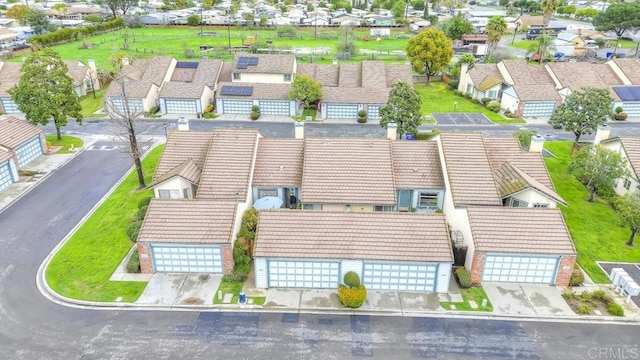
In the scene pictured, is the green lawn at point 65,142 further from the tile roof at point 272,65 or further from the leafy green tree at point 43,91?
the tile roof at point 272,65

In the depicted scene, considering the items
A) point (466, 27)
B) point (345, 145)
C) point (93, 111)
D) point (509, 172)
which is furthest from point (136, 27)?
point (509, 172)

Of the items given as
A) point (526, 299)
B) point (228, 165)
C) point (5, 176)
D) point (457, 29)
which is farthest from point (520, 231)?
point (457, 29)

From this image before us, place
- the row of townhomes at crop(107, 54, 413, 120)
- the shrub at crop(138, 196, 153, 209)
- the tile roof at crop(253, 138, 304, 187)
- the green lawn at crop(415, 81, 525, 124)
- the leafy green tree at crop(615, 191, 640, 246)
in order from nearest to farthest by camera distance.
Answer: the leafy green tree at crop(615, 191, 640, 246) → the tile roof at crop(253, 138, 304, 187) → the shrub at crop(138, 196, 153, 209) → the row of townhomes at crop(107, 54, 413, 120) → the green lawn at crop(415, 81, 525, 124)

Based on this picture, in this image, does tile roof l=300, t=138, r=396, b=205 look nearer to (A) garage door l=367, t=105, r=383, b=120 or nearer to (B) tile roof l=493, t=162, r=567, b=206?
(B) tile roof l=493, t=162, r=567, b=206

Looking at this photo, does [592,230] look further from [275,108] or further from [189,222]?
[275,108]

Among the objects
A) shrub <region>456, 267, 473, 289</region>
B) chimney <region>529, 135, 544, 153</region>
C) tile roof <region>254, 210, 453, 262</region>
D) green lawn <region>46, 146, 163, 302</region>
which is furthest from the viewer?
chimney <region>529, 135, 544, 153</region>

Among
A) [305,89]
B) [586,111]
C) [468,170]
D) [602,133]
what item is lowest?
[468,170]

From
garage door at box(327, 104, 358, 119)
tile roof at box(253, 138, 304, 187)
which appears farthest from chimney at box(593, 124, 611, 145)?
tile roof at box(253, 138, 304, 187)
